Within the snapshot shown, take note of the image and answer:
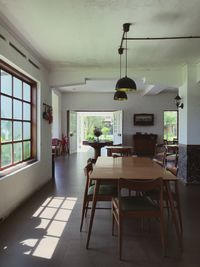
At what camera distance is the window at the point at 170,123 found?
11.1 m

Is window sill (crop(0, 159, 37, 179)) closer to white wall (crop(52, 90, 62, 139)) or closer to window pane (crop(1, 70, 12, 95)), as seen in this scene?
window pane (crop(1, 70, 12, 95))

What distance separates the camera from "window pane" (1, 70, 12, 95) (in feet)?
11.5

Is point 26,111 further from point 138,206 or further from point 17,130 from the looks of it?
point 138,206

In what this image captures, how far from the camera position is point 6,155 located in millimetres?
3660

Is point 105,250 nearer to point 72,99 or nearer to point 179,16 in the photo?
point 179,16

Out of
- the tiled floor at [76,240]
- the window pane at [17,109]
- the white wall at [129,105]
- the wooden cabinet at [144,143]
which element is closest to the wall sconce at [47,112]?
the window pane at [17,109]

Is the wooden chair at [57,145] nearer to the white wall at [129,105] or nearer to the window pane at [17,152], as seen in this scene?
the white wall at [129,105]

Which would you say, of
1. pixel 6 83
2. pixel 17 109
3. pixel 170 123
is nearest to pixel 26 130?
pixel 17 109

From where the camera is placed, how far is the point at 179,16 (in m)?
3.02

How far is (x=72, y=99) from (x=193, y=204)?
8.07 m

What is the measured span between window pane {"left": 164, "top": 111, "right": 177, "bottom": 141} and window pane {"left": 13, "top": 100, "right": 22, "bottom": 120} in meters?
8.04

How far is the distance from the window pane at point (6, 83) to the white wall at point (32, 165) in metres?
0.19

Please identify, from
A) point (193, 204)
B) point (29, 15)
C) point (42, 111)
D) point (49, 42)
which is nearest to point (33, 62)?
point (49, 42)

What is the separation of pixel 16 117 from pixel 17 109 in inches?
6.1
